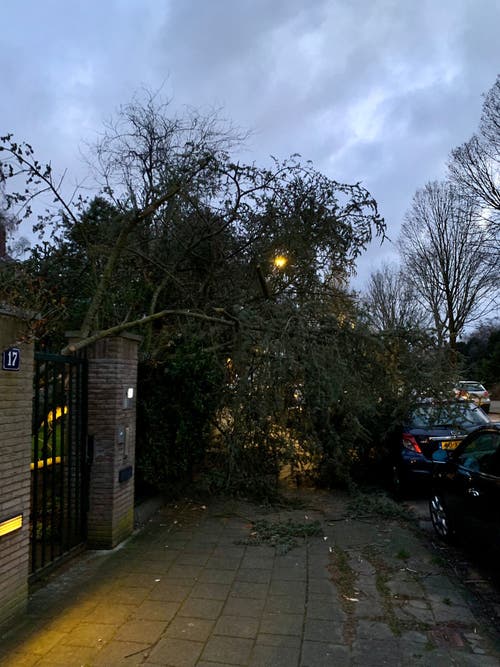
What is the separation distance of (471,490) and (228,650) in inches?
116

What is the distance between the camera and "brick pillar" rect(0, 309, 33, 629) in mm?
3910

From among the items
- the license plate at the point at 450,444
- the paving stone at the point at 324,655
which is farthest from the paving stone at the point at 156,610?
the license plate at the point at 450,444

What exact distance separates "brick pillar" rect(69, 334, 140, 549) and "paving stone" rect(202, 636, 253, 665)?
2307 millimetres

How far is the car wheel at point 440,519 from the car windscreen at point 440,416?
1840 millimetres

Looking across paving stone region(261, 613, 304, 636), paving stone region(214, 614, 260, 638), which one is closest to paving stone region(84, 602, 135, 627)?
paving stone region(214, 614, 260, 638)

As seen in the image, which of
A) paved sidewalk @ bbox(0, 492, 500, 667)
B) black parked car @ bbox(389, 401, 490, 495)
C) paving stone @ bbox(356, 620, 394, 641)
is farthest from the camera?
black parked car @ bbox(389, 401, 490, 495)

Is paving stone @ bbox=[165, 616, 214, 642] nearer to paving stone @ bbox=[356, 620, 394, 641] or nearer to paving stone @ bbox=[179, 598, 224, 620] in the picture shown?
paving stone @ bbox=[179, 598, 224, 620]

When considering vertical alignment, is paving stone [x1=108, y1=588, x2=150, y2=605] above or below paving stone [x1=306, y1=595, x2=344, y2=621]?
above

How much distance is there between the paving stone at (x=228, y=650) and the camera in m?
3.52

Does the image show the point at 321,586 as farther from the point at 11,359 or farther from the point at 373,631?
the point at 11,359

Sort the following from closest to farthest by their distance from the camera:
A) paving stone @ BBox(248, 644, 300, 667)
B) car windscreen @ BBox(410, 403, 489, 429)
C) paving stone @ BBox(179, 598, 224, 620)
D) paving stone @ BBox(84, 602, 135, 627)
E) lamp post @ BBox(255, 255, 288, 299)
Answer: paving stone @ BBox(248, 644, 300, 667) < paving stone @ BBox(84, 602, 135, 627) < paving stone @ BBox(179, 598, 224, 620) < car windscreen @ BBox(410, 403, 489, 429) < lamp post @ BBox(255, 255, 288, 299)

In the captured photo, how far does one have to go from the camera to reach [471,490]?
17.6 ft

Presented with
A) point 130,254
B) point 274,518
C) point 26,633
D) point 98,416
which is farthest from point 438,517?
point 130,254

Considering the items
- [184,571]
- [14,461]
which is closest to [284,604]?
[184,571]
